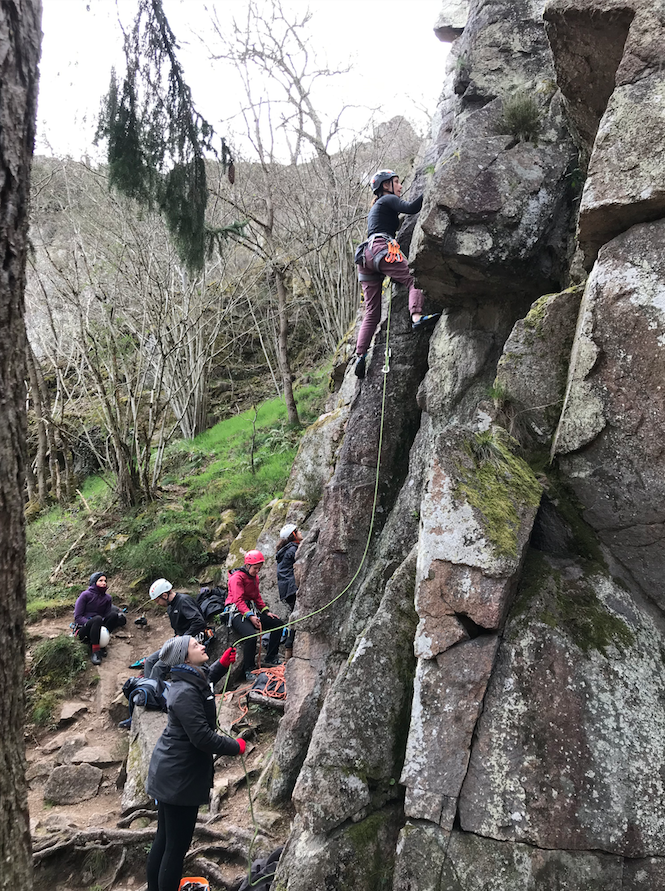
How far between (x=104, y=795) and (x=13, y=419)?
21.0ft

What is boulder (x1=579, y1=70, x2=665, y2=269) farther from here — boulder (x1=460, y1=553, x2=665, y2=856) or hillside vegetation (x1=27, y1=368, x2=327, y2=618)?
hillside vegetation (x1=27, y1=368, x2=327, y2=618)

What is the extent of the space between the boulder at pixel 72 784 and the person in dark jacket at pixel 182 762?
263cm

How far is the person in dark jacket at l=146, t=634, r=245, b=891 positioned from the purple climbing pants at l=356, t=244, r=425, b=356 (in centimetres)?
467

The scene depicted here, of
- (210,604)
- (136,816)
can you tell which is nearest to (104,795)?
(136,816)

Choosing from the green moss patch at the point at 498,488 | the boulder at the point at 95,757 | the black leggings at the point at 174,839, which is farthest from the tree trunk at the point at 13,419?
the boulder at the point at 95,757

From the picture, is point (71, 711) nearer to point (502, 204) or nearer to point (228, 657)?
point (228, 657)

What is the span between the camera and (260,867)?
16.6ft

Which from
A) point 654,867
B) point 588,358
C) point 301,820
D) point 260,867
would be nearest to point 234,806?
point 260,867

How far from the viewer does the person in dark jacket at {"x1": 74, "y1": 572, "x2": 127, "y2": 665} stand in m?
9.51

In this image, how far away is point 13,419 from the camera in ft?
7.38

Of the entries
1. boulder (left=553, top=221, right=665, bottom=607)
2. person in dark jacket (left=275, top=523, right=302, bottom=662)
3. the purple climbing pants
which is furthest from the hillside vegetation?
boulder (left=553, top=221, right=665, bottom=607)

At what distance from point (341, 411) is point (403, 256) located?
10.9 ft

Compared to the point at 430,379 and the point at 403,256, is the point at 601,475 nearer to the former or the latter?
the point at 430,379

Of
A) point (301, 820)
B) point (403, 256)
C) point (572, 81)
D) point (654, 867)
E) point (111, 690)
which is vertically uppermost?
point (572, 81)
